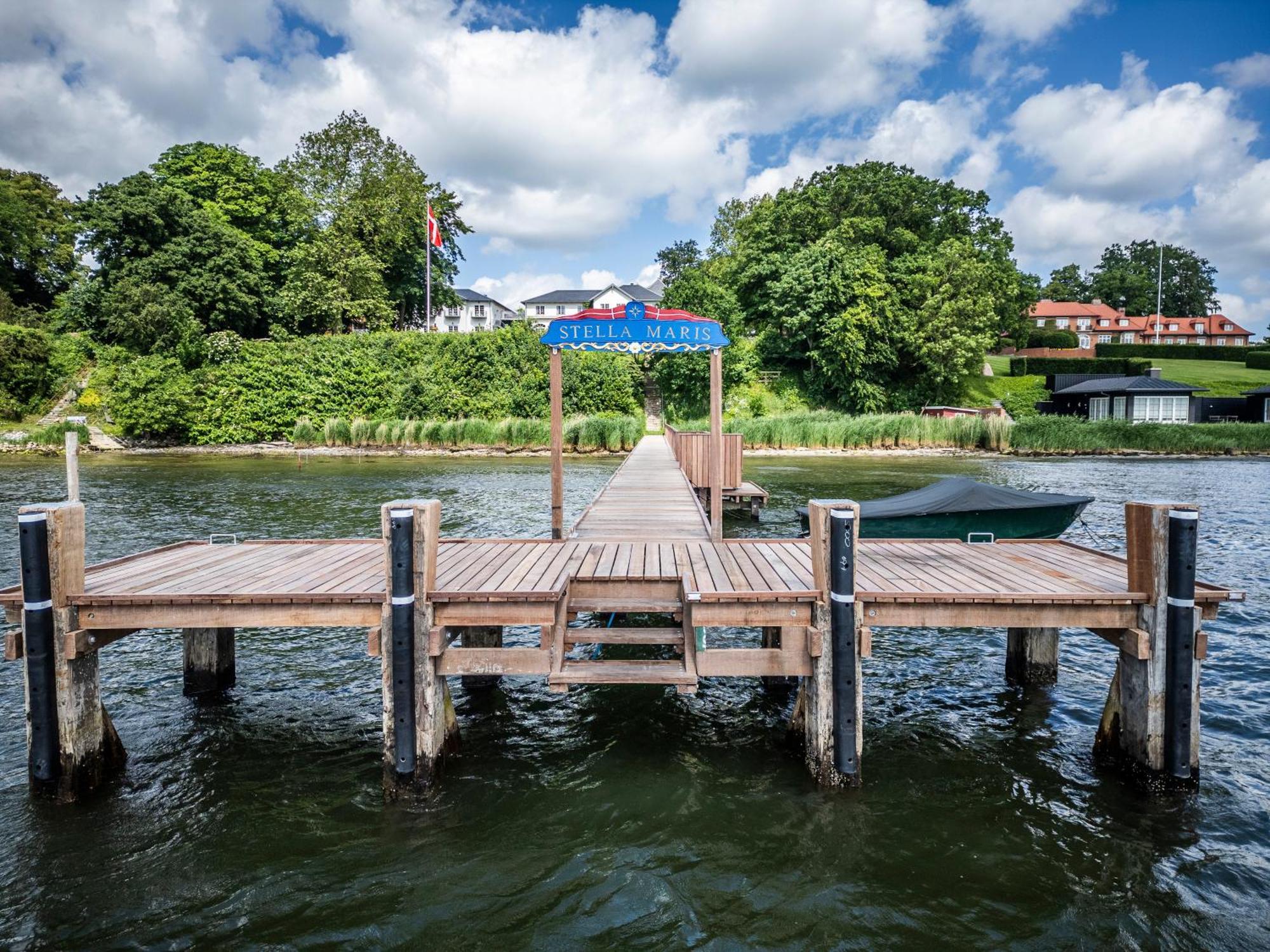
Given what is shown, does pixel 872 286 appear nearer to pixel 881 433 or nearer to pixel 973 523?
pixel 881 433

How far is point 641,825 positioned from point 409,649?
6.90 feet

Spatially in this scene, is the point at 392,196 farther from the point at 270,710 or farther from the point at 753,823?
the point at 753,823

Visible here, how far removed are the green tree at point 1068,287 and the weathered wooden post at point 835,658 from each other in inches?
4343

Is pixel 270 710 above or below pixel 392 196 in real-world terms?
below

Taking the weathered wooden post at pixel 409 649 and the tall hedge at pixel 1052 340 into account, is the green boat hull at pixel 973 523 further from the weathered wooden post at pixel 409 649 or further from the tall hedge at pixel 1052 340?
the tall hedge at pixel 1052 340

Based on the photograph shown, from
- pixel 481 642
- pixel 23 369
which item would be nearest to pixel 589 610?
pixel 481 642

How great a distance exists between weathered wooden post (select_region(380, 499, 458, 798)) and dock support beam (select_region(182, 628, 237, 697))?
10.6ft

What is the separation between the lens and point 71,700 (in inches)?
215

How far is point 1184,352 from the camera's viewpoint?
65.8m

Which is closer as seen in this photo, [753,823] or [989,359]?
[753,823]

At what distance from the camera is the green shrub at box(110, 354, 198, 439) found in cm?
3972

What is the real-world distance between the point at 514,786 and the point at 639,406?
42.9 metres

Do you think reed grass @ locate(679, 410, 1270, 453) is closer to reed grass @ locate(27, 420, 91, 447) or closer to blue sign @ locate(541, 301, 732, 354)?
blue sign @ locate(541, 301, 732, 354)

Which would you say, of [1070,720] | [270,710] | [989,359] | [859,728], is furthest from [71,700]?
[989,359]
